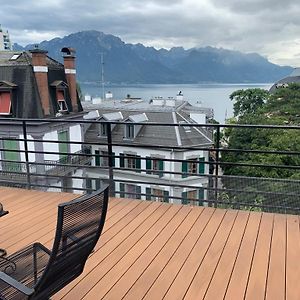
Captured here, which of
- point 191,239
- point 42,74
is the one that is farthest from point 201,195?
point 42,74

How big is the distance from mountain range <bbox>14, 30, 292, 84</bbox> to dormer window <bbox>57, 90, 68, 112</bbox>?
307 ft

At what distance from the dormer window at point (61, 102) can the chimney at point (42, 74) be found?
3.35 feet

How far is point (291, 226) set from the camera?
317cm

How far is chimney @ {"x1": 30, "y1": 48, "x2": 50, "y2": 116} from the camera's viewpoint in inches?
653

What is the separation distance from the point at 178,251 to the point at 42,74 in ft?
52.3

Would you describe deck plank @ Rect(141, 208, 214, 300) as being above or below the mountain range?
below

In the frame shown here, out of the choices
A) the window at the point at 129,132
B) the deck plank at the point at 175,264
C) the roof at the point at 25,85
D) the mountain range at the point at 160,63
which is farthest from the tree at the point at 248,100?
the mountain range at the point at 160,63

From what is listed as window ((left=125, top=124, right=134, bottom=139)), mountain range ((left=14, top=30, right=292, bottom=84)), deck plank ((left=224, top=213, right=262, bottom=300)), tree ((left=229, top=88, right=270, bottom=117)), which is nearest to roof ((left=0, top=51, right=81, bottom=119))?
window ((left=125, top=124, right=134, bottom=139))

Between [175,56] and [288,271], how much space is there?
183357mm

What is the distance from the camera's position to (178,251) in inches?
108

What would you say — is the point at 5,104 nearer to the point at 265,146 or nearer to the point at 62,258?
the point at 265,146

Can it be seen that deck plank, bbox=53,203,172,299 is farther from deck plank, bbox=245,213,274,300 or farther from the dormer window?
the dormer window

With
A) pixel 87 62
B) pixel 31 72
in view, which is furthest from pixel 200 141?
pixel 87 62

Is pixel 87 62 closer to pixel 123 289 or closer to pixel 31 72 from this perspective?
pixel 31 72
